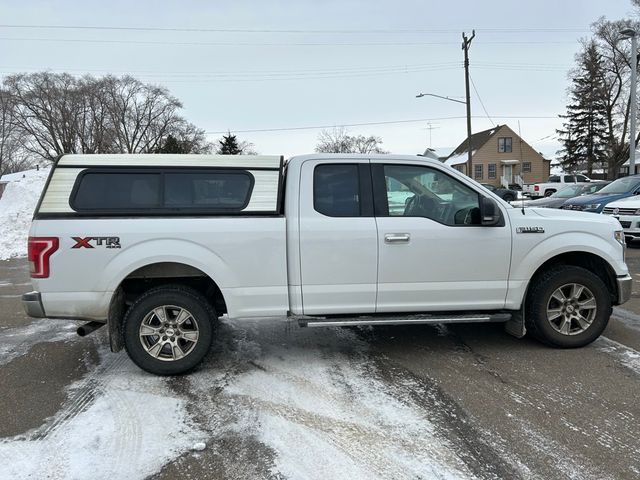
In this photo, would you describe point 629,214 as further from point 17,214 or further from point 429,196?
point 17,214

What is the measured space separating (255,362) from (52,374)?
1.86 metres

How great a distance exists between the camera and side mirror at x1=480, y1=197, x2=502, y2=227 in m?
4.34

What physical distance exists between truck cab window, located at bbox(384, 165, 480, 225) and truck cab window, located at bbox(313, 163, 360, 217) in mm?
312

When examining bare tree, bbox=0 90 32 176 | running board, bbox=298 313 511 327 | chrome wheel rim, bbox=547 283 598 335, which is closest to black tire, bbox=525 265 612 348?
chrome wheel rim, bbox=547 283 598 335

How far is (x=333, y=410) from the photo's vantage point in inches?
142

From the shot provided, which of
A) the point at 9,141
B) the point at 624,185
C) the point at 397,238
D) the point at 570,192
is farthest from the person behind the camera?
the point at 9,141

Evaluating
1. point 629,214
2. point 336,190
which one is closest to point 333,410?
point 336,190

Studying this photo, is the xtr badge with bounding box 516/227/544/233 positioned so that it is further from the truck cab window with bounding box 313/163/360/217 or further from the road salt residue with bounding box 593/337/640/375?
the truck cab window with bounding box 313/163/360/217

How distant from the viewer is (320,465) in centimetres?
292

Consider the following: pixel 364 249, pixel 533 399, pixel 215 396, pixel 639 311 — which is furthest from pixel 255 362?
pixel 639 311

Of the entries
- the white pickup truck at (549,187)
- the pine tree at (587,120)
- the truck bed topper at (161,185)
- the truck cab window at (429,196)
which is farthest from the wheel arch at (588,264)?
the pine tree at (587,120)

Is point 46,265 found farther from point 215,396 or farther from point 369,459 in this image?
point 369,459

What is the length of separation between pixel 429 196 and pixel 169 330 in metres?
2.67

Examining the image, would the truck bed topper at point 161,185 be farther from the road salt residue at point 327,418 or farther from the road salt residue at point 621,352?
the road salt residue at point 621,352
